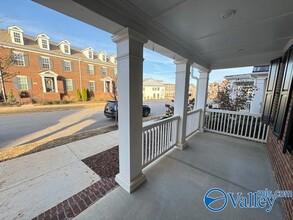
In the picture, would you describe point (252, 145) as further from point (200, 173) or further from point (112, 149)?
point (112, 149)

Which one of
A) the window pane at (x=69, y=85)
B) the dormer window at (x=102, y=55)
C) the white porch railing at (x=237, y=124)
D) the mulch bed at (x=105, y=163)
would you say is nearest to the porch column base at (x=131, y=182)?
the mulch bed at (x=105, y=163)

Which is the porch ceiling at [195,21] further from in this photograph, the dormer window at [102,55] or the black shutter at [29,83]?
the dormer window at [102,55]

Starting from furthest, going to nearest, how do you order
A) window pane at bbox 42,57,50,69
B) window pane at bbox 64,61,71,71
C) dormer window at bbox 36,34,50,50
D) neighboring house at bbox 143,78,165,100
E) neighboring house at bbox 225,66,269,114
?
neighboring house at bbox 143,78,165,100 → window pane at bbox 64,61,71,71 → window pane at bbox 42,57,50,69 → dormer window at bbox 36,34,50,50 → neighboring house at bbox 225,66,269,114

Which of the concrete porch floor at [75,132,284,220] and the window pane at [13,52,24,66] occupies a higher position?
the window pane at [13,52,24,66]

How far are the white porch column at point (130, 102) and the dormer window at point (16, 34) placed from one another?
14.8 meters

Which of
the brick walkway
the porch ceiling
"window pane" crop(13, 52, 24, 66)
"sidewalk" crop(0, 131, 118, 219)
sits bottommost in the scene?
"sidewalk" crop(0, 131, 118, 219)

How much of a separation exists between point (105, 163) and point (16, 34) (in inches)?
590

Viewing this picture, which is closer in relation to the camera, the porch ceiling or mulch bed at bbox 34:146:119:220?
the porch ceiling

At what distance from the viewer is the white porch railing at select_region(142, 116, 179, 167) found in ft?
7.86

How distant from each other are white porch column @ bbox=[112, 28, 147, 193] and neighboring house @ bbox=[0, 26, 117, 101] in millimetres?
8205

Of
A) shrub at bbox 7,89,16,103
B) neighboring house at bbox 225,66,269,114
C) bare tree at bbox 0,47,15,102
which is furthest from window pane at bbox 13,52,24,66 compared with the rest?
neighboring house at bbox 225,66,269,114

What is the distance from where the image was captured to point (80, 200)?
1.75 metres

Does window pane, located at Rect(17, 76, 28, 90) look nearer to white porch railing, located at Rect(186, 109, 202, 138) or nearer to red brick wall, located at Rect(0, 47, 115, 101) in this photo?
red brick wall, located at Rect(0, 47, 115, 101)

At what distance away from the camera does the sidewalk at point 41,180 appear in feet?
5.46
